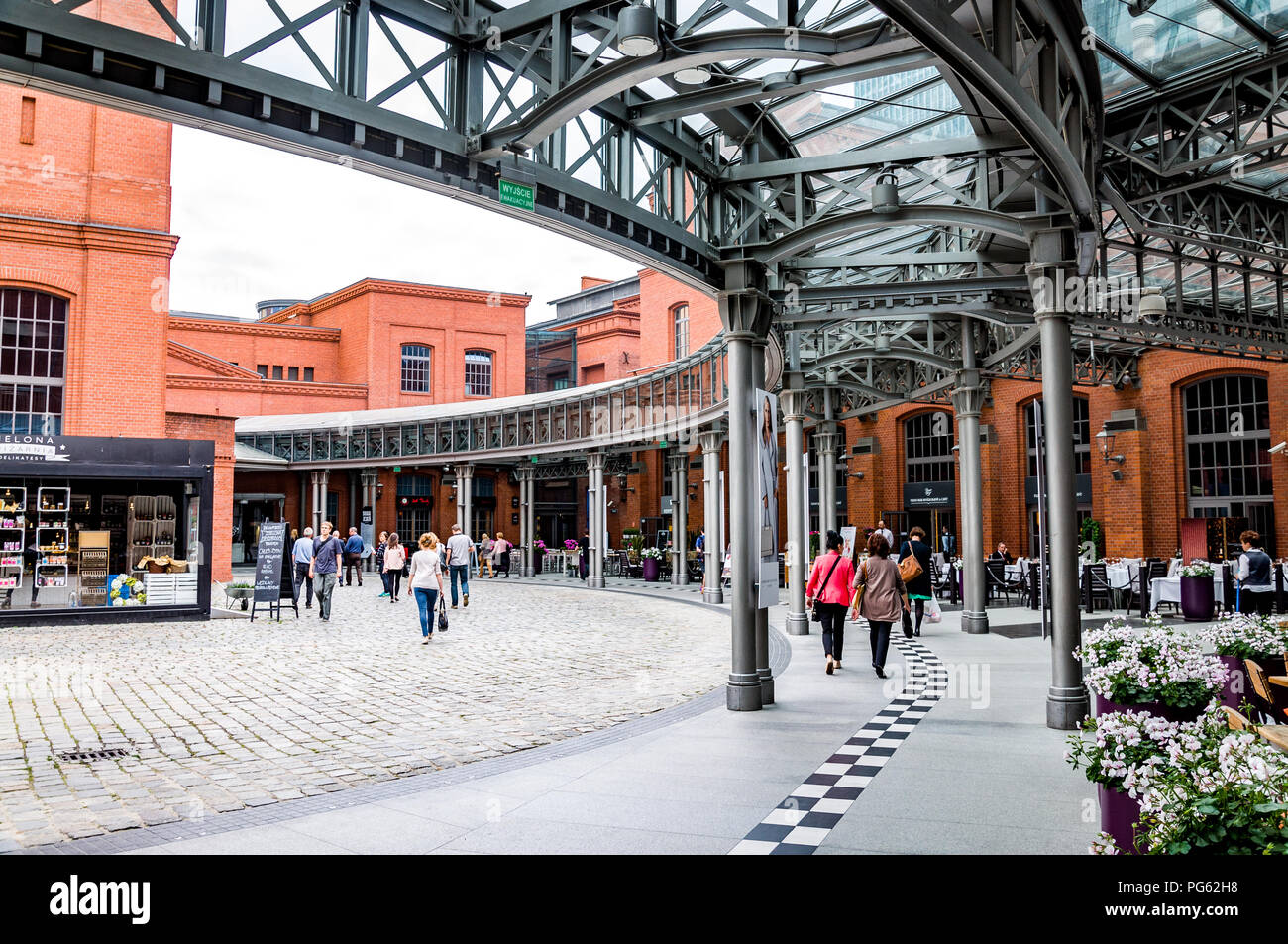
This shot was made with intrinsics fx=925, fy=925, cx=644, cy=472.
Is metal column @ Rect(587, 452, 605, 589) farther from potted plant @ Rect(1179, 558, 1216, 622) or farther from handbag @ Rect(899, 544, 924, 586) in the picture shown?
potted plant @ Rect(1179, 558, 1216, 622)

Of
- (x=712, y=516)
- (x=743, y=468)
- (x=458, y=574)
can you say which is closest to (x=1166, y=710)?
(x=743, y=468)

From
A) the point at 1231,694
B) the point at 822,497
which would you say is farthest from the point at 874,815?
the point at 822,497

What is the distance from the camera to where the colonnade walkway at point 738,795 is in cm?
505

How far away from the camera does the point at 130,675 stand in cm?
1134

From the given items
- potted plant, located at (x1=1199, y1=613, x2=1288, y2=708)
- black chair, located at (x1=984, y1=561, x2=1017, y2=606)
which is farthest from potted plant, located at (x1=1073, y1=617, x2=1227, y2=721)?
black chair, located at (x1=984, y1=561, x2=1017, y2=606)

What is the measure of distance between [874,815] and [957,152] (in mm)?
5414

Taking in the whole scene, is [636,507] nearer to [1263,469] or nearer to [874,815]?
[1263,469]

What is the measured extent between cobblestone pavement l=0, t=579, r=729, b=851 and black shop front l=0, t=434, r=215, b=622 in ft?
3.49

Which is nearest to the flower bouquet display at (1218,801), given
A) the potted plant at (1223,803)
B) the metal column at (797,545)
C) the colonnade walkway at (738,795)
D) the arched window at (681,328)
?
the potted plant at (1223,803)

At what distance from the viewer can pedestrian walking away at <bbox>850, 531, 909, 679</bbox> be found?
10688 mm

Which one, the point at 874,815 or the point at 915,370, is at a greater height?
the point at 915,370

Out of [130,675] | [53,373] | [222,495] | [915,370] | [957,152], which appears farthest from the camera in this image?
[222,495]

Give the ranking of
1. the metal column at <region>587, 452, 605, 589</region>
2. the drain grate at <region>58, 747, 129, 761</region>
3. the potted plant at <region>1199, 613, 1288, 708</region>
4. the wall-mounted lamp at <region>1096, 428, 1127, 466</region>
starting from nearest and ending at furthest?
the potted plant at <region>1199, 613, 1288, 708</region>, the drain grate at <region>58, 747, 129, 761</region>, the wall-mounted lamp at <region>1096, 428, 1127, 466</region>, the metal column at <region>587, 452, 605, 589</region>

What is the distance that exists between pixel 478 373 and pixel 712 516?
27.7 metres
